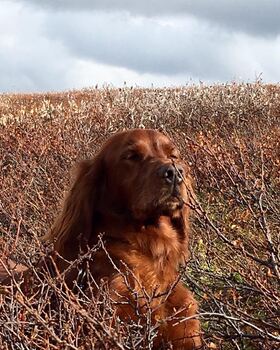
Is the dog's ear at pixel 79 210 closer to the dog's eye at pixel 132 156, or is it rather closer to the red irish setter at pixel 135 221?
the red irish setter at pixel 135 221

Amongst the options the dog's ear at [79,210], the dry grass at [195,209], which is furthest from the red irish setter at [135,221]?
the dry grass at [195,209]

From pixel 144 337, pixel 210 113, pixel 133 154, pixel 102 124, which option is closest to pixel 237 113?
pixel 210 113

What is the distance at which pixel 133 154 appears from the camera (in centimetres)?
414

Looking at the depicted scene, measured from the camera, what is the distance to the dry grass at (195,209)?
8.26 ft

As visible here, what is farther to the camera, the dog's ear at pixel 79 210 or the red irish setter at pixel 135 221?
the dog's ear at pixel 79 210

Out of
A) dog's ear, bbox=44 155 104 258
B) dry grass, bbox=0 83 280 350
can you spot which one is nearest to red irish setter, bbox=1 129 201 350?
dog's ear, bbox=44 155 104 258

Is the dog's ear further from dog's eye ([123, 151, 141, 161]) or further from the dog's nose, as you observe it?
the dog's nose

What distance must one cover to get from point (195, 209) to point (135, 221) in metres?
1.27

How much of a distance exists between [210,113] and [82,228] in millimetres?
9792

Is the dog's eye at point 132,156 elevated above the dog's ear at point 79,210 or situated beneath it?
elevated above

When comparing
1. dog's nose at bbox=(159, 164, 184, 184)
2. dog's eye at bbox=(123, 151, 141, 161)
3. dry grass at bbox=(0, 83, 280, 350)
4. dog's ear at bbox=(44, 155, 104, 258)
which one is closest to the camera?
dry grass at bbox=(0, 83, 280, 350)

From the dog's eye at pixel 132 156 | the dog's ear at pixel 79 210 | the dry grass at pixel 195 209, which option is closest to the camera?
the dry grass at pixel 195 209

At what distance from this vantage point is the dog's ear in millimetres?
4008

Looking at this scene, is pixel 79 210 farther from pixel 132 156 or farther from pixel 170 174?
pixel 170 174
